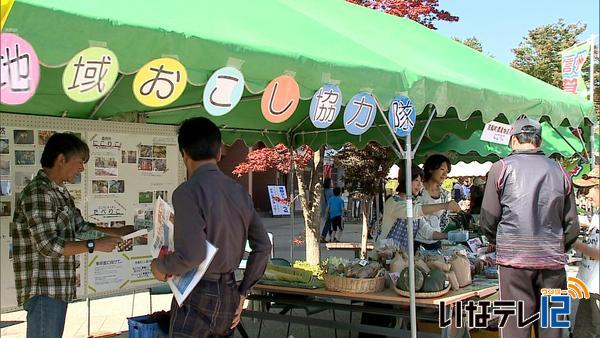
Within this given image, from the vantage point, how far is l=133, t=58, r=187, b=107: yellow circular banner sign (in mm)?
2379

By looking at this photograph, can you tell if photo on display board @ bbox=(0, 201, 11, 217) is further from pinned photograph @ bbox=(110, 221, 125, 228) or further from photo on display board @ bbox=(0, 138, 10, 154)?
pinned photograph @ bbox=(110, 221, 125, 228)

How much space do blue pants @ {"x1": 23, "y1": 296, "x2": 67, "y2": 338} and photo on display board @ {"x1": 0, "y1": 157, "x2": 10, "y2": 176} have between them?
47.5 inches

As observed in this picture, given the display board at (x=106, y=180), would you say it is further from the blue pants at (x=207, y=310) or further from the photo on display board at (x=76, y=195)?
the blue pants at (x=207, y=310)

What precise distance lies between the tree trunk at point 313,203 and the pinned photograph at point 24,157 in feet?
16.1

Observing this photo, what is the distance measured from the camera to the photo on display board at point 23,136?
3951 millimetres

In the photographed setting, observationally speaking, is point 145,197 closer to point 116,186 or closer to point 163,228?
point 116,186

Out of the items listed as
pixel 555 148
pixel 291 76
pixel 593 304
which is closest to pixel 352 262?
pixel 291 76

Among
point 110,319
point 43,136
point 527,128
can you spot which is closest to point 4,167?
point 43,136

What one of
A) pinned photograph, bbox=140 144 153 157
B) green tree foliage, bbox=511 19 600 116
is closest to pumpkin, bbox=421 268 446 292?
pinned photograph, bbox=140 144 153 157

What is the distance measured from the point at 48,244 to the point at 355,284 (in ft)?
6.82

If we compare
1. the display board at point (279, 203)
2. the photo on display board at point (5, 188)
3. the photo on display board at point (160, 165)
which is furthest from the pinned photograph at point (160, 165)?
the display board at point (279, 203)

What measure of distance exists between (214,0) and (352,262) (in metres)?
2.20

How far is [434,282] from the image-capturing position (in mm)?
3975

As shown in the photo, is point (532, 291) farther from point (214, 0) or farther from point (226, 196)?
point (214, 0)
